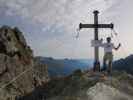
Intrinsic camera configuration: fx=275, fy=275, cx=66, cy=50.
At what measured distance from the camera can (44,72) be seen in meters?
54.6

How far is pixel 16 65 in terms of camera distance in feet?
142

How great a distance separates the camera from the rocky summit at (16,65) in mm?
39406

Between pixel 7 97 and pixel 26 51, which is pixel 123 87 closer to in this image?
pixel 7 97

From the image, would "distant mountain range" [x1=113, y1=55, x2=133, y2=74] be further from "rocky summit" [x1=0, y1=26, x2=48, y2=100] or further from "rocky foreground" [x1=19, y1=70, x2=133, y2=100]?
"rocky foreground" [x1=19, y1=70, x2=133, y2=100]

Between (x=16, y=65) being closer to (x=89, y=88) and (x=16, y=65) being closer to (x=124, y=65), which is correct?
(x=89, y=88)

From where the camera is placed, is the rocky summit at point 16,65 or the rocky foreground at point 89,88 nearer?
the rocky foreground at point 89,88

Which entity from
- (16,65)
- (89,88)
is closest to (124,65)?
(16,65)

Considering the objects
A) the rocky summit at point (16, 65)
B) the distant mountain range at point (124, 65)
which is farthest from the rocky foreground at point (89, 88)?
the distant mountain range at point (124, 65)

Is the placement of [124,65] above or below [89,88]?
below

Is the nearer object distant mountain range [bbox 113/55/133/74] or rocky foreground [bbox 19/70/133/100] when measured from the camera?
rocky foreground [bbox 19/70/133/100]

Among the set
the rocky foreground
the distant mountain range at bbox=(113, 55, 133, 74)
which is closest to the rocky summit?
the rocky foreground

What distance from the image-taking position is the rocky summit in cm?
3941

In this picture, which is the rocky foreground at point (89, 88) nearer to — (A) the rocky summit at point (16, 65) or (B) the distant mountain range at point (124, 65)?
(A) the rocky summit at point (16, 65)

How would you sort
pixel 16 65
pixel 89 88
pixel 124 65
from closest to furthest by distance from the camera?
pixel 89 88, pixel 16 65, pixel 124 65
